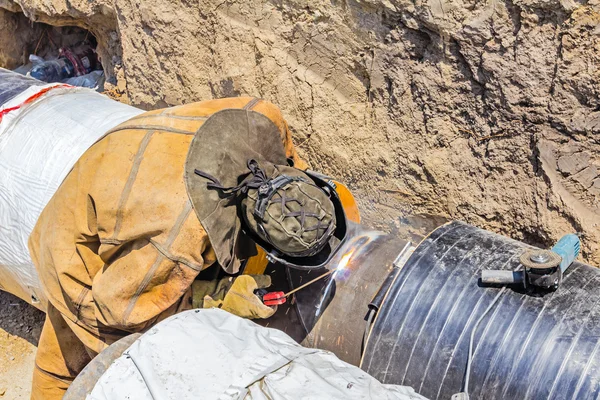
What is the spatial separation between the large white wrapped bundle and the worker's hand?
1.29 ft

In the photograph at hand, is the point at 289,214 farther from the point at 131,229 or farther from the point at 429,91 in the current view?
the point at 429,91

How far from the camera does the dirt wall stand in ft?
8.94

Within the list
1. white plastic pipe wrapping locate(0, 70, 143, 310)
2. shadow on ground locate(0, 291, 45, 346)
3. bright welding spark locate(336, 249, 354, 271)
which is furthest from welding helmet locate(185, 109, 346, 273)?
shadow on ground locate(0, 291, 45, 346)

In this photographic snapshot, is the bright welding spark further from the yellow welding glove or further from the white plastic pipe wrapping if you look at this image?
the white plastic pipe wrapping

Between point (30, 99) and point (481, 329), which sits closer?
point (481, 329)

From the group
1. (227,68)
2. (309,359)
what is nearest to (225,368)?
(309,359)

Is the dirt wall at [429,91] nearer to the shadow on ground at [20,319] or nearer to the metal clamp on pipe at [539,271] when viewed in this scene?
the metal clamp on pipe at [539,271]

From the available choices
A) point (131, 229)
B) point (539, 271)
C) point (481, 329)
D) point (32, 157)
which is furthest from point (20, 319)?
point (539, 271)

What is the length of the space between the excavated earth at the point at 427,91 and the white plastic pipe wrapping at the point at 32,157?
0.77m

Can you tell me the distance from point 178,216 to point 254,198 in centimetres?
30

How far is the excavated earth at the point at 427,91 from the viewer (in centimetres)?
273

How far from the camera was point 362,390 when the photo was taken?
182 centimetres

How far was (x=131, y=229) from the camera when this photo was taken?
7.98 feet

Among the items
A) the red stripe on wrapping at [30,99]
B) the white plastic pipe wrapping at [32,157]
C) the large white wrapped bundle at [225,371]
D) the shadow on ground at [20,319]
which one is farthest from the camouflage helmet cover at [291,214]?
the shadow on ground at [20,319]
